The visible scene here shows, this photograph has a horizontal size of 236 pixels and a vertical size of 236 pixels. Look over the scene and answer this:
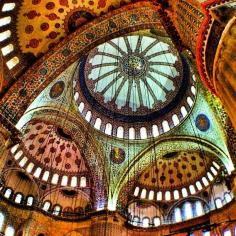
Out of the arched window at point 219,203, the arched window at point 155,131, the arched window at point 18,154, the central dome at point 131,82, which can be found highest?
the central dome at point 131,82

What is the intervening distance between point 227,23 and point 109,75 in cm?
1233

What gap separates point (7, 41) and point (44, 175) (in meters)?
8.40

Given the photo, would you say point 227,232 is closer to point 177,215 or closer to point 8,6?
point 177,215

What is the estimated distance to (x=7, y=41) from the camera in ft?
33.8

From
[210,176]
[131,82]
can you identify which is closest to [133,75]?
[131,82]

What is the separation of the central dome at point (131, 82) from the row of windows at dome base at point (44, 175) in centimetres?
332

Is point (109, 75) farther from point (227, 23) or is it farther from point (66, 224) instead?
point (227, 23)

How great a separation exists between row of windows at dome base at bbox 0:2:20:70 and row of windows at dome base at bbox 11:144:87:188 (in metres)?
5.94

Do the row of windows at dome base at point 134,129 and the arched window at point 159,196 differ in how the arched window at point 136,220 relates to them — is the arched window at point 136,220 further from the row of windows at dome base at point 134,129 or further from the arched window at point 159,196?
the row of windows at dome base at point 134,129

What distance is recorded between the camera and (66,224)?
1591 centimetres

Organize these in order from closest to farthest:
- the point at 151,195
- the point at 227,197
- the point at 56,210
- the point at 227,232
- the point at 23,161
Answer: the point at 227,232 → the point at 227,197 → the point at 23,161 → the point at 56,210 → the point at 151,195

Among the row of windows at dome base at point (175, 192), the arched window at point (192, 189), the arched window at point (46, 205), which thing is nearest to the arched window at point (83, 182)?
the arched window at point (46, 205)

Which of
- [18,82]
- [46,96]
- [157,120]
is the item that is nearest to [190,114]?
[157,120]

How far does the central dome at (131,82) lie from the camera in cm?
1627
